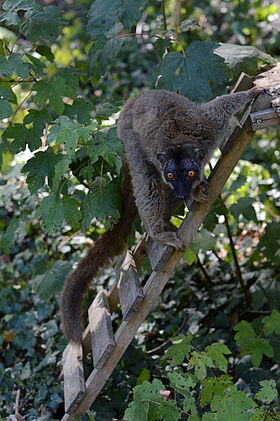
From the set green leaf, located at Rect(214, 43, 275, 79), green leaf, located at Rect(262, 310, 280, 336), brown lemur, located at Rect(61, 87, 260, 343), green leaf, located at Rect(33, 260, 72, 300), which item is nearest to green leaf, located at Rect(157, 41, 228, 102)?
brown lemur, located at Rect(61, 87, 260, 343)

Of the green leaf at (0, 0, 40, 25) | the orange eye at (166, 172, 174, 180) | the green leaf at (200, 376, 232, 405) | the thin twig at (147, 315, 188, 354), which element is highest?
the green leaf at (0, 0, 40, 25)

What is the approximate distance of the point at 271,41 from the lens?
10898 millimetres

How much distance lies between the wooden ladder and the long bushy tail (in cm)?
33

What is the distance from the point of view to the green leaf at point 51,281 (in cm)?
555

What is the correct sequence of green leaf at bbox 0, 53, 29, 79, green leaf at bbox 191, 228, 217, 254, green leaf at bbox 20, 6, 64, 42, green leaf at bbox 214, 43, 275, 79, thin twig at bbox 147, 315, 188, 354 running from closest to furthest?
green leaf at bbox 0, 53, 29, 79
green leaf at bbox 20, 6, 64, 42
green leaf at bbox 214, 43, 275, 79
green leaf at bbox 191, 228, 217, 254
thin twig at bbox 147, 315, 188, 354

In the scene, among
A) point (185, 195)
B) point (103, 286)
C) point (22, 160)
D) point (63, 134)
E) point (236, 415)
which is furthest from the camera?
point (103, 286)

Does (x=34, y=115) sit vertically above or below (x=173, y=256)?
above

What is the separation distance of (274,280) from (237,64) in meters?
2.09

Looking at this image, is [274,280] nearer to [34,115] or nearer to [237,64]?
[237,64]

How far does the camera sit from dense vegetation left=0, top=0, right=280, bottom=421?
3.98 metres

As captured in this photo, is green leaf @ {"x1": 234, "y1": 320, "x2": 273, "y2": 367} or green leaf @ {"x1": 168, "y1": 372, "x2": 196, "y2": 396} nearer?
green leaf @ {"x1": 168, "y1": 372, "x2": 196, "y2": 396}

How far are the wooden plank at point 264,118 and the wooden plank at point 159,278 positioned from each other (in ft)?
0.44

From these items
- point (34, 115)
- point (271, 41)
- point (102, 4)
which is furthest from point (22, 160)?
point (271, 41)

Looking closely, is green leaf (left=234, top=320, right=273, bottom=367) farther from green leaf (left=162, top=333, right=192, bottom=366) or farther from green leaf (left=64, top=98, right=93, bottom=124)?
green leaf (left=64, top=98, right=93, bottom=124)
